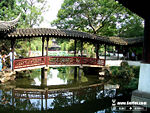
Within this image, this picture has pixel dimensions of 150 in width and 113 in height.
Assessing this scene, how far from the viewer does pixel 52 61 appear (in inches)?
411

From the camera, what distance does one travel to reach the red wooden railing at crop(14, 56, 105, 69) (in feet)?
30.9

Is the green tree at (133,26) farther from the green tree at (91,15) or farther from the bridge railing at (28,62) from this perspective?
the bridge railing at (28,62)

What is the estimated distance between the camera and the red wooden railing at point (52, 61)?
9.41m

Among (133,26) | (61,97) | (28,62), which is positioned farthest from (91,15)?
(61,97)

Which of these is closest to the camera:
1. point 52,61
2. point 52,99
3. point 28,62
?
point 52,99

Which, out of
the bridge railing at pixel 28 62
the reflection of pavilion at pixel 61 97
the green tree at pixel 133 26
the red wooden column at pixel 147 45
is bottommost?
the reflection of pavilion at pixel 61 97

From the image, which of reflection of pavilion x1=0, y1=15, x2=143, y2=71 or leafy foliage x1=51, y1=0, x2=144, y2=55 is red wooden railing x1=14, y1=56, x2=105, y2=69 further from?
leafy foliage x1=51, y1=0, x2=144, y2=55

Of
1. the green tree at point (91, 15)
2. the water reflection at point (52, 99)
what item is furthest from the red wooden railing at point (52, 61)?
the green tree at point (91, 15)

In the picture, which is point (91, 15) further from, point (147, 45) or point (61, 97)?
point (147, 45)

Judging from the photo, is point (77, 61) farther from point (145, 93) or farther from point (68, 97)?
point (145, 93)

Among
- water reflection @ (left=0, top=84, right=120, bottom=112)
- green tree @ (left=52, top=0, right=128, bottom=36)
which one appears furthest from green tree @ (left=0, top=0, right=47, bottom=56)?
water reflection @ (left=0, top=84, right=120, bottom=112)

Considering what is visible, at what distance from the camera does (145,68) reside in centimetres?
400

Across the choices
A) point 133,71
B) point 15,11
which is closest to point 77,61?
point 133,71

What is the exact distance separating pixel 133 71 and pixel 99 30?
297 inches
